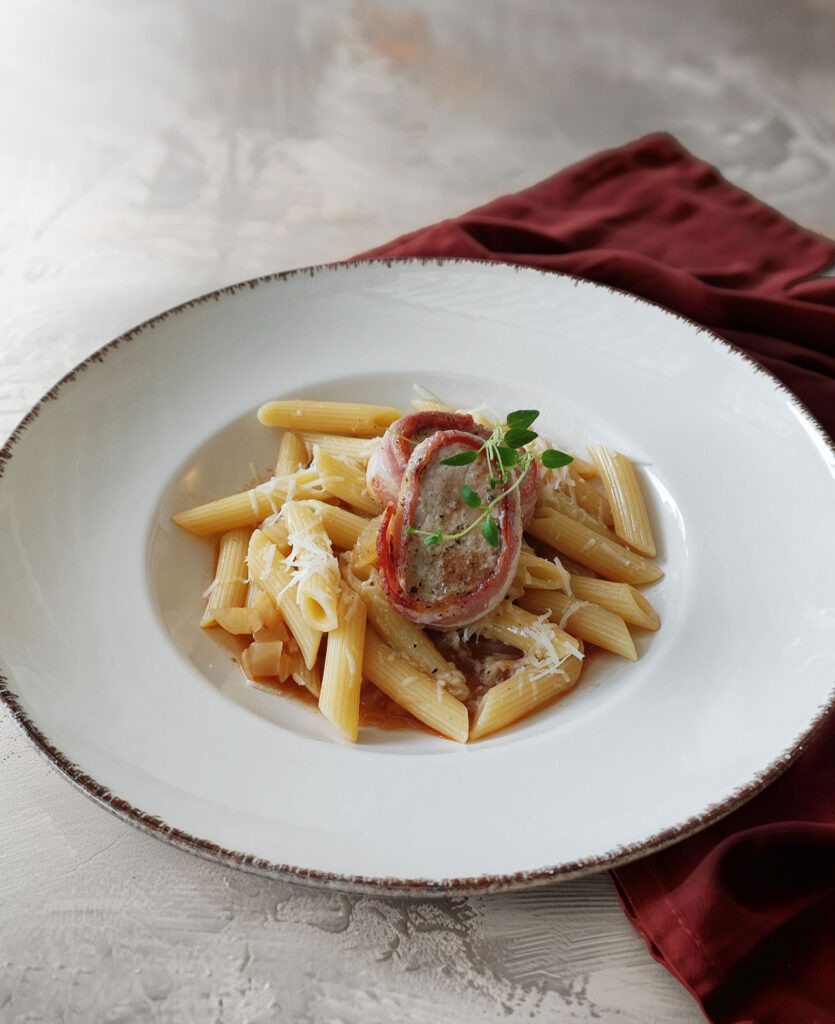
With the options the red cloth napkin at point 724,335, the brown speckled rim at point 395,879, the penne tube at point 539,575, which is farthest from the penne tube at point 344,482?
the red cloth napkin at point 724,335

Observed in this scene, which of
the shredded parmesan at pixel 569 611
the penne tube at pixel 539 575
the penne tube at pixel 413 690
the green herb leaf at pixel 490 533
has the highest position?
the green herb leaf at pixel 490 533

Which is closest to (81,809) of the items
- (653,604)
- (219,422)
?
(219,422)

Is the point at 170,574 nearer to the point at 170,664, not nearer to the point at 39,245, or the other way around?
the point at 170,664

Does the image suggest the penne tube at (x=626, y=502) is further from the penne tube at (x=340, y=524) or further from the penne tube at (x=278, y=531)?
the penne tube at (x=278, y=531)

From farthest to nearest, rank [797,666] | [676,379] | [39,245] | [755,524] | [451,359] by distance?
[39,245] → [451,359] → [676,379] → [755,524] → [797,666]

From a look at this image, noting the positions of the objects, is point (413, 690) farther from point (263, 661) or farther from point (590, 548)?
point (590, 548)

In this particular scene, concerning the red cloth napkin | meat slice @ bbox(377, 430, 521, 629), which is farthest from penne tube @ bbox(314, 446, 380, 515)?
the red cloth napkin
